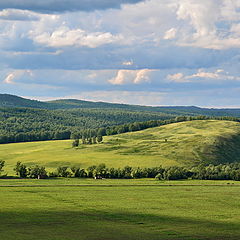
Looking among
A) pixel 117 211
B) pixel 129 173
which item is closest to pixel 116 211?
pixel 117 211

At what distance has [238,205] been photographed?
373 ft

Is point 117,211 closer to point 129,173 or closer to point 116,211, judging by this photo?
point 116,211

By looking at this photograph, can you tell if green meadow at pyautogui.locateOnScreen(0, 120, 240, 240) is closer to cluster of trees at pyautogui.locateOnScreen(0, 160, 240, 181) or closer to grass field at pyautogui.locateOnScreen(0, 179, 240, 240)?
grass field at pyautogui.locateOnScreen(0, 179, 240, 240)

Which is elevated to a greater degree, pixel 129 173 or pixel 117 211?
pixel 117 211

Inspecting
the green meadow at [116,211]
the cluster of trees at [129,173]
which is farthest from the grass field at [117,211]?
the cluster of trees at [129,173]

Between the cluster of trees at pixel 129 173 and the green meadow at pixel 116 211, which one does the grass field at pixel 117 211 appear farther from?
the cluster of trees at pixel 129 173

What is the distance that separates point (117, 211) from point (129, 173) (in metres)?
85.5

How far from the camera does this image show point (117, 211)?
323ft

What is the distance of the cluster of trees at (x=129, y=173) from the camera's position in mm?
174500

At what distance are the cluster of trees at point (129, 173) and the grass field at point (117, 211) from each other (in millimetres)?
19443

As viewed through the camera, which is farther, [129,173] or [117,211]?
[129,173]

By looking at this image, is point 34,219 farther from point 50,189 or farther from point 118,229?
point 50,189

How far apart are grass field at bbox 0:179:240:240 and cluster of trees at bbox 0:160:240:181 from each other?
1944cm

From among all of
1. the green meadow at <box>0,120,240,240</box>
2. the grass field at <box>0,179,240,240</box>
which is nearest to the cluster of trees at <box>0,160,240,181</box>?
the green meadow at <box>0,120,240,240</box>
